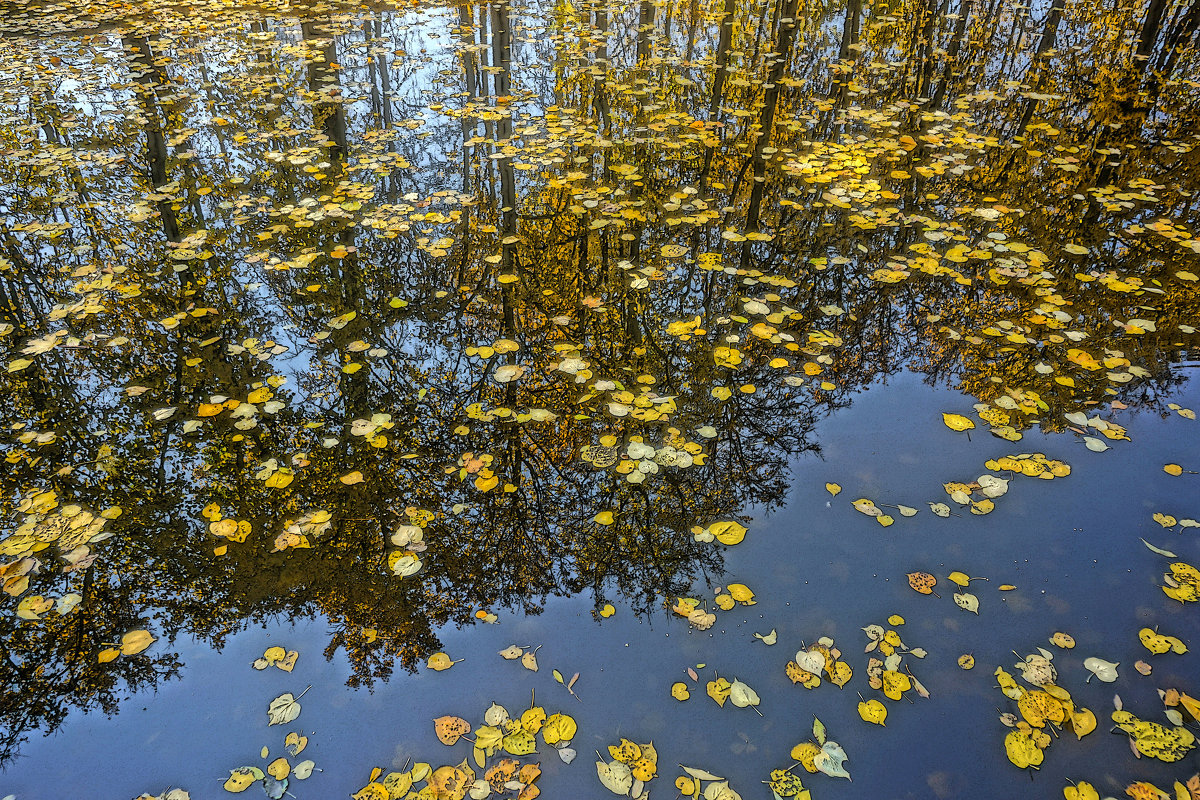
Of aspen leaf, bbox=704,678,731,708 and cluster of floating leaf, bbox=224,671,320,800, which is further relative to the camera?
aspen leaf, bbox=704,678,731,708

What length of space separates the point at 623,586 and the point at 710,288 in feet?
9.00

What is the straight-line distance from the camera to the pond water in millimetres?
2594

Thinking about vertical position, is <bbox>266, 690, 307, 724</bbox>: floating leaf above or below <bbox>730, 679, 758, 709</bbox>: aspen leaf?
below

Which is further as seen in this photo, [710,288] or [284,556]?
[710,288]

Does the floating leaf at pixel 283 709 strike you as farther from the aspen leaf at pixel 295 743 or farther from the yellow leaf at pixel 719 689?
the yellow leaf at pixel 719 689

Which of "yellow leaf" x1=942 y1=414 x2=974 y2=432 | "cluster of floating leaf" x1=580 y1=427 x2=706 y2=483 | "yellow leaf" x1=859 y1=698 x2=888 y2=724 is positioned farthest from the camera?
"yellow leaf" x1=942 y1=414 x2=974 y2=432

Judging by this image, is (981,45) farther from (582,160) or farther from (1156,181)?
(582,160)

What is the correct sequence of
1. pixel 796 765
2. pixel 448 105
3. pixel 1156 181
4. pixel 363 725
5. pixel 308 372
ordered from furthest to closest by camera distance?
1. pixel 448 105
2. pixel 1156 181
3. pixel 308 372
4. pixel 363 725
5. pixel 796 765

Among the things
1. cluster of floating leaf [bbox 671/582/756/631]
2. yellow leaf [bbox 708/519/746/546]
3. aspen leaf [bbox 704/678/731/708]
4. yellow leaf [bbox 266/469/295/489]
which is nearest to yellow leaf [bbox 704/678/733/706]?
aspen leaf [bbox 704/678/731/708]

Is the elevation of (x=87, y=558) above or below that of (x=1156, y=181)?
below

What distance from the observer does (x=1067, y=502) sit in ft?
11.1

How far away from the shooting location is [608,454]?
12.1 feet

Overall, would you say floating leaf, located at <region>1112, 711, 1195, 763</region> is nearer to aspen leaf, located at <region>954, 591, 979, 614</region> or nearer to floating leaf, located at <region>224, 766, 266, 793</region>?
aspen leaf, located at <region>954, 591, 979, 614</region>

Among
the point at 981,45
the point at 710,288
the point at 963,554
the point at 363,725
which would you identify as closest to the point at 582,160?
the point at 710,288
